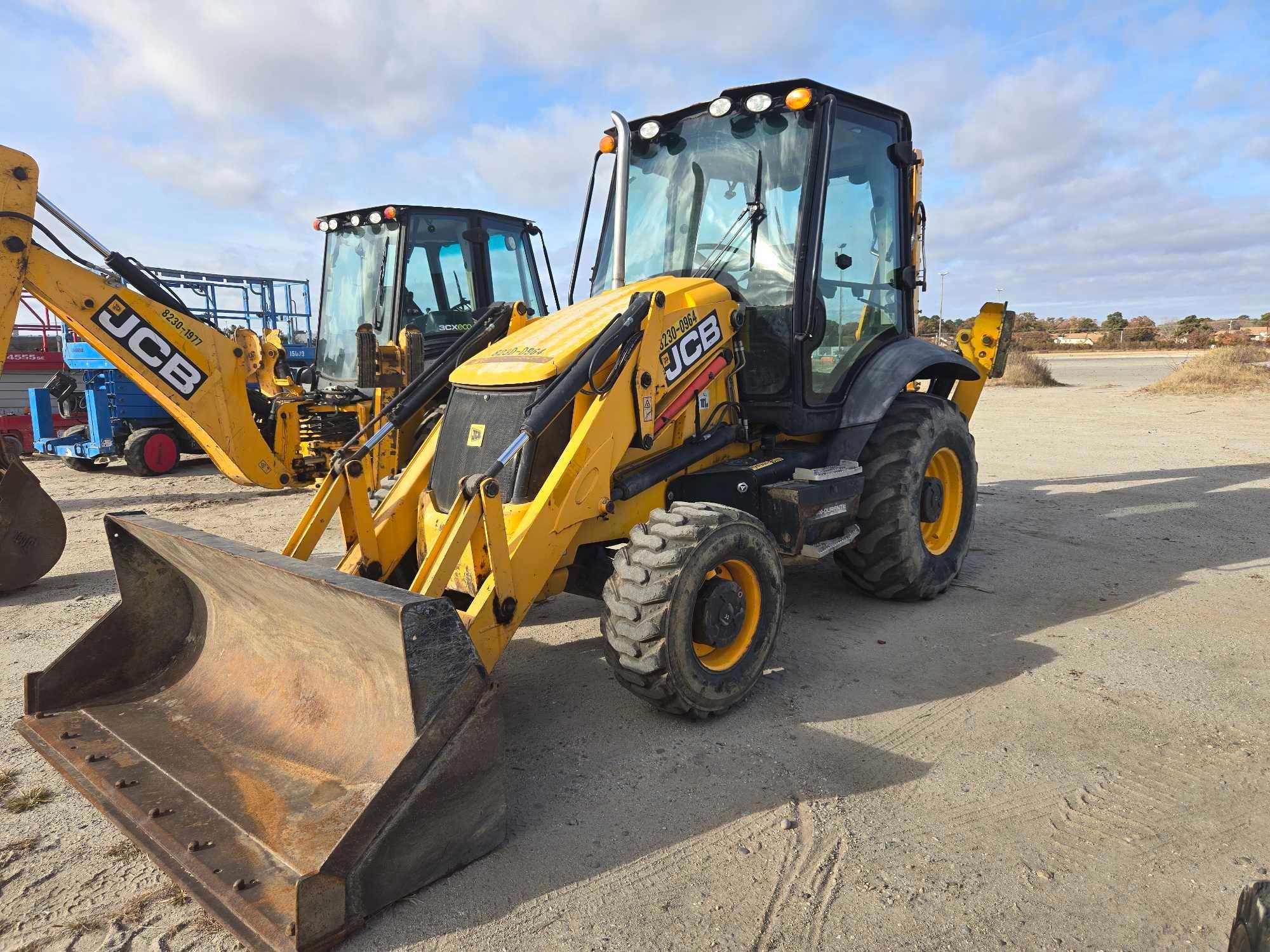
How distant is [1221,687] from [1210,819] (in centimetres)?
129

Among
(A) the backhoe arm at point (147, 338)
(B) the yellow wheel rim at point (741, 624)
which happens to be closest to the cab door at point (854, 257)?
(B) the yellow wheel rim at point (741, 624)

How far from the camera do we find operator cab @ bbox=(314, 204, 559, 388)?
8.70 meters

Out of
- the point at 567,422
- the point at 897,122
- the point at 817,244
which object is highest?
the point at 897,122

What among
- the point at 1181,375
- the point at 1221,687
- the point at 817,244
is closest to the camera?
the point at 1221,687

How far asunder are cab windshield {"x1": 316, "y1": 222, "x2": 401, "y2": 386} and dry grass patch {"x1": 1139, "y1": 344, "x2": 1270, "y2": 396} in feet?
56.3

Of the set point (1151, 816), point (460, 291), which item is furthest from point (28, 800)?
point (460, 291)

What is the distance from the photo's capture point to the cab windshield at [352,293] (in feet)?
28.7

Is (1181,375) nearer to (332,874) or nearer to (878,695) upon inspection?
(878,695)

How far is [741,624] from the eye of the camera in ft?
12.4

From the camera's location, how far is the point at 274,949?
2250mm

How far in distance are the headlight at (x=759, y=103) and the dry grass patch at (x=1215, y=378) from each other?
1785 centimetres

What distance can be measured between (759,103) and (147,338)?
17.5ft

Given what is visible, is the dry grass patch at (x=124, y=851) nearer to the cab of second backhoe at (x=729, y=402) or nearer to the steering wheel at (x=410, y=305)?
the cab of second backhoe at (x=729, y=402)

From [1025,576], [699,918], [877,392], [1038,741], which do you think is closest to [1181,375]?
[1025,576]
